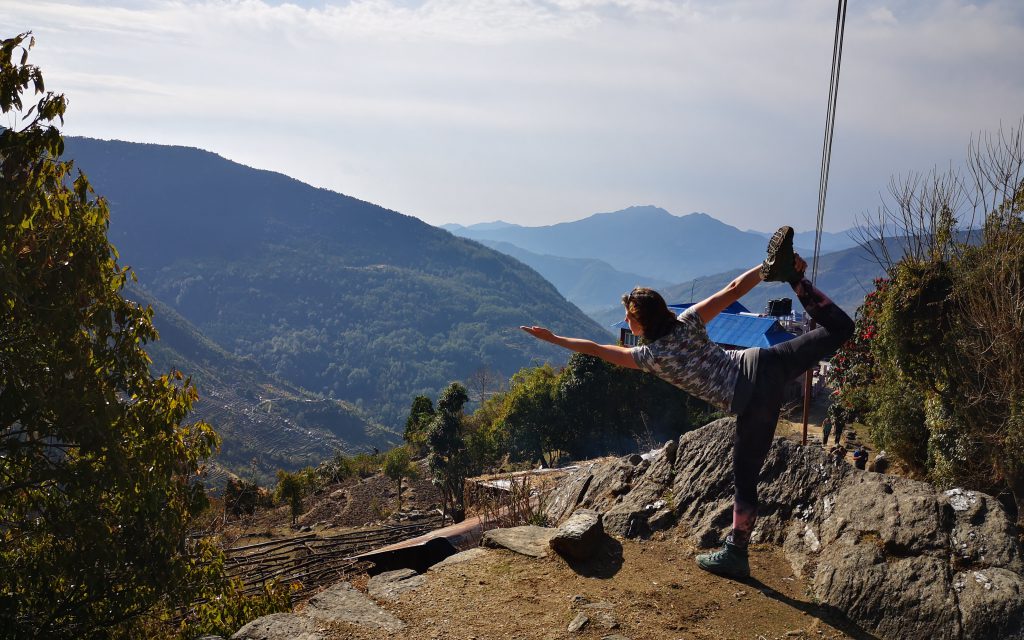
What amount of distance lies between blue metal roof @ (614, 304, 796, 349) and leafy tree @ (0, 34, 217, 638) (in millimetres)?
24396

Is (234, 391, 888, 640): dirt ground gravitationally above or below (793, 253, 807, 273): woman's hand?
below

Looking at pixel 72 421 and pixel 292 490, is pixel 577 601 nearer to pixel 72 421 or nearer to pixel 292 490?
pixel 72 421

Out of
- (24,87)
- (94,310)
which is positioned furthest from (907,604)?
(24,87)

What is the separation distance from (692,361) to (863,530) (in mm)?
2173

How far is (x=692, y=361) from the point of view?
4832mm

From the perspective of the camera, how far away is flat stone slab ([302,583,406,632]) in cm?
527

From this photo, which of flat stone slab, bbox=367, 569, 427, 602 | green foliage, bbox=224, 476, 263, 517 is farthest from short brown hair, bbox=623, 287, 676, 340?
green foliage, bbox=224, 476, 263, 517

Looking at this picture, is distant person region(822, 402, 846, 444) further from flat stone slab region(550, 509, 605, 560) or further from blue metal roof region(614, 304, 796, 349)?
flat stone slab region(550, 509, 605, 560)

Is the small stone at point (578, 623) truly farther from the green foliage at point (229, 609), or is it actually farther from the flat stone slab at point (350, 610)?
the green foliage at point (229, 609)

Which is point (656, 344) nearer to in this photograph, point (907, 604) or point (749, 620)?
point (749, 620)

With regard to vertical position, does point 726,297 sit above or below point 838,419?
above

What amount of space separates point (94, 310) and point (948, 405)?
10.9 m

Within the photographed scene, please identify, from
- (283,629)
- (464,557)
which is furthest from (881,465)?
(283,629)

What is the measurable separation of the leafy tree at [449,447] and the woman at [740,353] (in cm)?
2688
